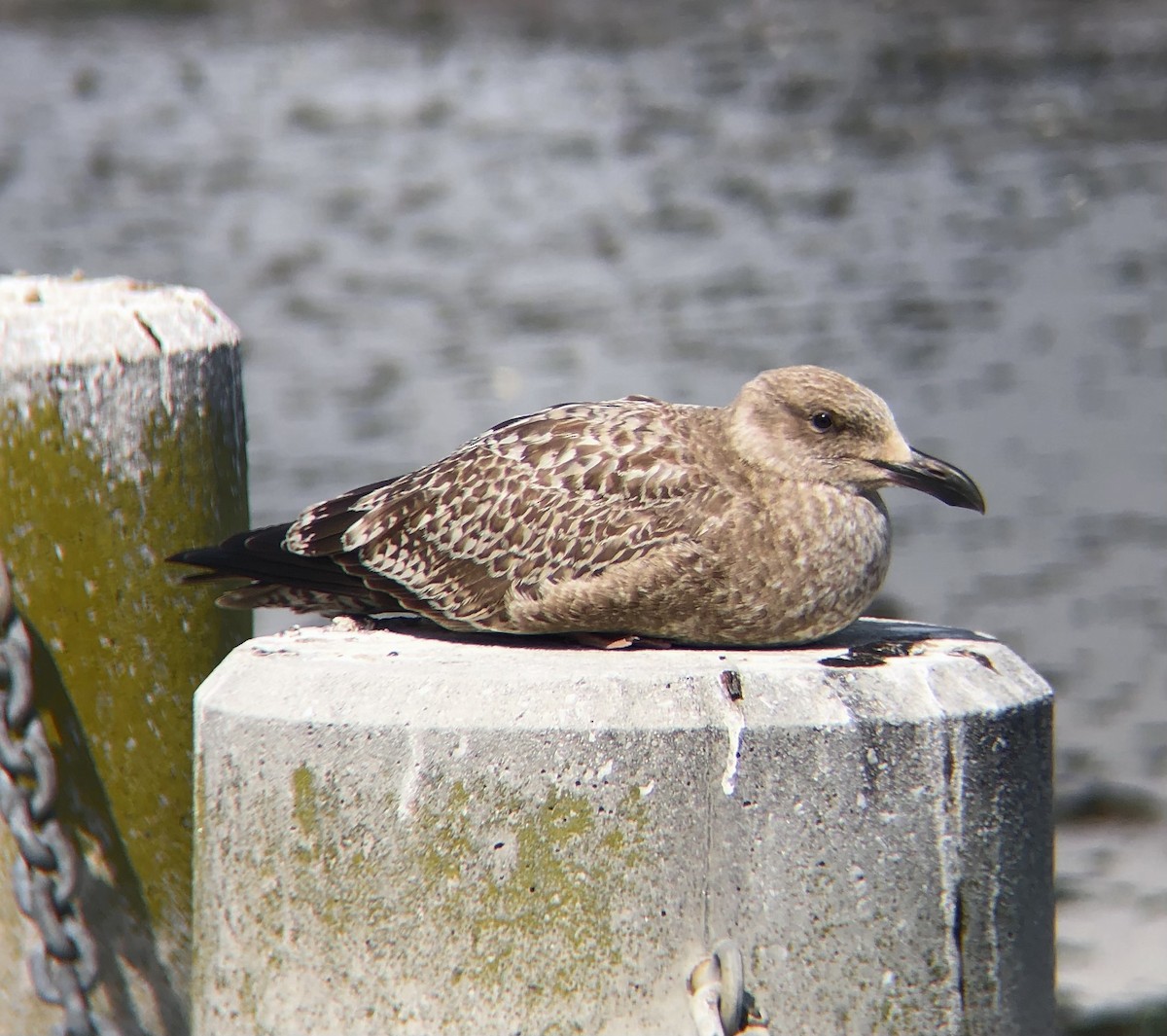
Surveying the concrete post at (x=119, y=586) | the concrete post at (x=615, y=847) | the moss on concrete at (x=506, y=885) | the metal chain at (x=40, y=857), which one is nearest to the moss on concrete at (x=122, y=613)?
the concrete post at (x=119, y=586)

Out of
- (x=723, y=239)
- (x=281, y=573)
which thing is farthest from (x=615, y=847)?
(x=723, y=239)

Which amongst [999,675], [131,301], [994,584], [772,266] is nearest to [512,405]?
[994,584]

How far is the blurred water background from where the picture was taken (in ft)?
34.7

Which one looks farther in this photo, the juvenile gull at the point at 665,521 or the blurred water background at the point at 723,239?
the blurred water background at the point at 723,239

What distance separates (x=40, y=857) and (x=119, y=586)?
835mm

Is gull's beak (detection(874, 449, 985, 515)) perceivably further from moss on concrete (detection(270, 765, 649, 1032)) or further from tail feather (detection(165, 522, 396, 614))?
tail feather (detection(165, 522, 396, 614))

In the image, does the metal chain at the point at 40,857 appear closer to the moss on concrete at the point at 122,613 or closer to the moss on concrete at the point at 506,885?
the moss on concrete at the point at 122,613

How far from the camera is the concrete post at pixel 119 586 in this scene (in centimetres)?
433

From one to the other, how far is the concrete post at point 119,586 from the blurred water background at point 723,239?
0.59 ft

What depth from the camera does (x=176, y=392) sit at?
14.5 ft

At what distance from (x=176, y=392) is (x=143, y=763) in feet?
2.97

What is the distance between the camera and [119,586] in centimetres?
440

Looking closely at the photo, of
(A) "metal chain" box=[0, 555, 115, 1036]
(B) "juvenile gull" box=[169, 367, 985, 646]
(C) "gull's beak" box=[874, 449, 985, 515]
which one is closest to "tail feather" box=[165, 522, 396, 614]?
(B) "juvenile gull" box=[169, 367, 985, 646]

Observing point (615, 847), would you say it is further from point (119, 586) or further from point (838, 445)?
point (119, 586)
